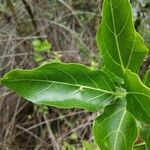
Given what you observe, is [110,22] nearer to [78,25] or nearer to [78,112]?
[78,112]

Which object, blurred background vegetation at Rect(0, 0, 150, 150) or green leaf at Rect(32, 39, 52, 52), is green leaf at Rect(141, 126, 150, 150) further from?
green leaf at Rect(32, 39, 52, 52)

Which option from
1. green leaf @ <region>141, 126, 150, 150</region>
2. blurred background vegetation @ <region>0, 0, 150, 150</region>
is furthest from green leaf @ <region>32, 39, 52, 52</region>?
green leaf @ <region>141, 126, 150, 150</region>

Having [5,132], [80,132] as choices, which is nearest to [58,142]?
[80,132]

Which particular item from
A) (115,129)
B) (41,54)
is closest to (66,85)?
(115,129)

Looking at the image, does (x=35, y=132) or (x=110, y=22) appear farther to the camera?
(x=35, y=132)

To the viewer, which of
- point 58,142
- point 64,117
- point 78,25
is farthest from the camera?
point 78,25

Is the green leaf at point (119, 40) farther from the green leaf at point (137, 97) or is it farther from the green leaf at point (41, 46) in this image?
the green leaf at point (41, 46)

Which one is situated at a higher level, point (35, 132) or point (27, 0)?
point (27, 0)

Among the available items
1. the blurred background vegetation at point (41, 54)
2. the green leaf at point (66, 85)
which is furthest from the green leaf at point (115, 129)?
the blurred background vegetation at point (41, 54)
